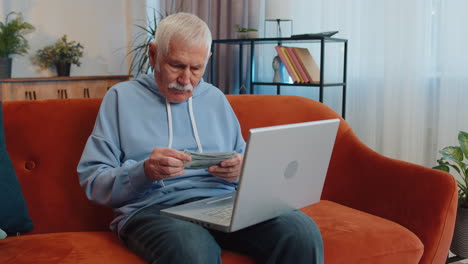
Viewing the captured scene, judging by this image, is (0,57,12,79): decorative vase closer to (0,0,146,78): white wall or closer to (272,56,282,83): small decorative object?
(0,0,146,78): white wall

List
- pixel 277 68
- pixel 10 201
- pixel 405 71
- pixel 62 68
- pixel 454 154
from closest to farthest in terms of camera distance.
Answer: pixel 10 201, pixel 454 154, pixel 405 71, pixel 277 68, pixel 62 68

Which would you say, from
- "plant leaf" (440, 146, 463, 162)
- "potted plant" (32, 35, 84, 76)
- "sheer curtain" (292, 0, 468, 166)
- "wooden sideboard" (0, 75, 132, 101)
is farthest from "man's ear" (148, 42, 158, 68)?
"potted plant" (32, 35, 84, 76)

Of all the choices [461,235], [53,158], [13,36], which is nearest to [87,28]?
[13,36]

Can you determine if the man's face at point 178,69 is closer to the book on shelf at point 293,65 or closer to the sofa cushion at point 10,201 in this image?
the sofa cushion at point 10,201

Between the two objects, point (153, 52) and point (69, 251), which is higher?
point (153, 52)

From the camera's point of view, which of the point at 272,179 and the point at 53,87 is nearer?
the point at 272,179

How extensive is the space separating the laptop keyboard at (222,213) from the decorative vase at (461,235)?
47.7 inches

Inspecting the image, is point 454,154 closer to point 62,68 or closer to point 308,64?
point 308,64

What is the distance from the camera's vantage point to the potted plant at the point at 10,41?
3.74m

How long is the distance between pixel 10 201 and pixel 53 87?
257cm

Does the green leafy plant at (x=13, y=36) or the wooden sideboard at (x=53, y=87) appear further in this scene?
the green leafy plant at (x=13, y=36)

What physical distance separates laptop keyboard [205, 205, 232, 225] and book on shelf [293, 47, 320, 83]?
1.89 meters

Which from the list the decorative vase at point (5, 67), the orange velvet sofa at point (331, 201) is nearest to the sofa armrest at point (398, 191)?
the orange velvet sofa at point (331, 201)

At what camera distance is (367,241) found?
60.0 inches
